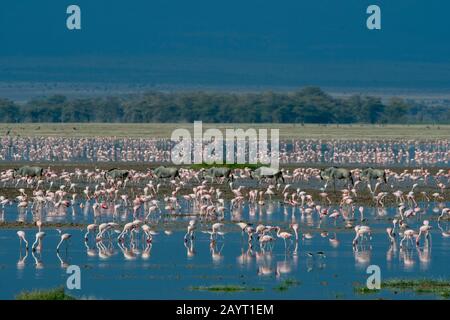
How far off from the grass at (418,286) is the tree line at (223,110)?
8835 centimetres

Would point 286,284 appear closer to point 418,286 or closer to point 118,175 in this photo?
point 418,286

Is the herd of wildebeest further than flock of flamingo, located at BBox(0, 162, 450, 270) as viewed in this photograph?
Yes

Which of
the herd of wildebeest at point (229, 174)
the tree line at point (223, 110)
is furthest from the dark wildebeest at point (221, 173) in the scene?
the tree line at point (223, 110)

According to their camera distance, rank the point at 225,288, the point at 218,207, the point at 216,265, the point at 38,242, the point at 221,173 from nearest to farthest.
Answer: the point at 225,288 → the point at 216,265 → the point at 38,242 → the point at 218,207 → the point at 221,173

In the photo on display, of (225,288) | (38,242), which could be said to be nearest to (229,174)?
(38,242)

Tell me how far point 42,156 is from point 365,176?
17.6 metres

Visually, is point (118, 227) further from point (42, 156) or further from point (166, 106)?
point (166, 106)

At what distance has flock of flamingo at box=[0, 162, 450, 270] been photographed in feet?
68.5

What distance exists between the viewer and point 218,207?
24.5 metres

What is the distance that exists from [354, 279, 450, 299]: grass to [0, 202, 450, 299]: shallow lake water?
0.21 metres

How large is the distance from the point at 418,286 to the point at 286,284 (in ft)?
5.78

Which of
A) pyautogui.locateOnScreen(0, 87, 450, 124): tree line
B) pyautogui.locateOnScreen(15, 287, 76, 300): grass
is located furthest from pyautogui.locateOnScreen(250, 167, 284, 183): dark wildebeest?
pyautogui.locateOnScreen(0, 87, 450, 124): tree line

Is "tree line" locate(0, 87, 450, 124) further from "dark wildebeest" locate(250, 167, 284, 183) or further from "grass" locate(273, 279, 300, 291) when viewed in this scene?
"grass" locate(273, 279, 300, 291)
